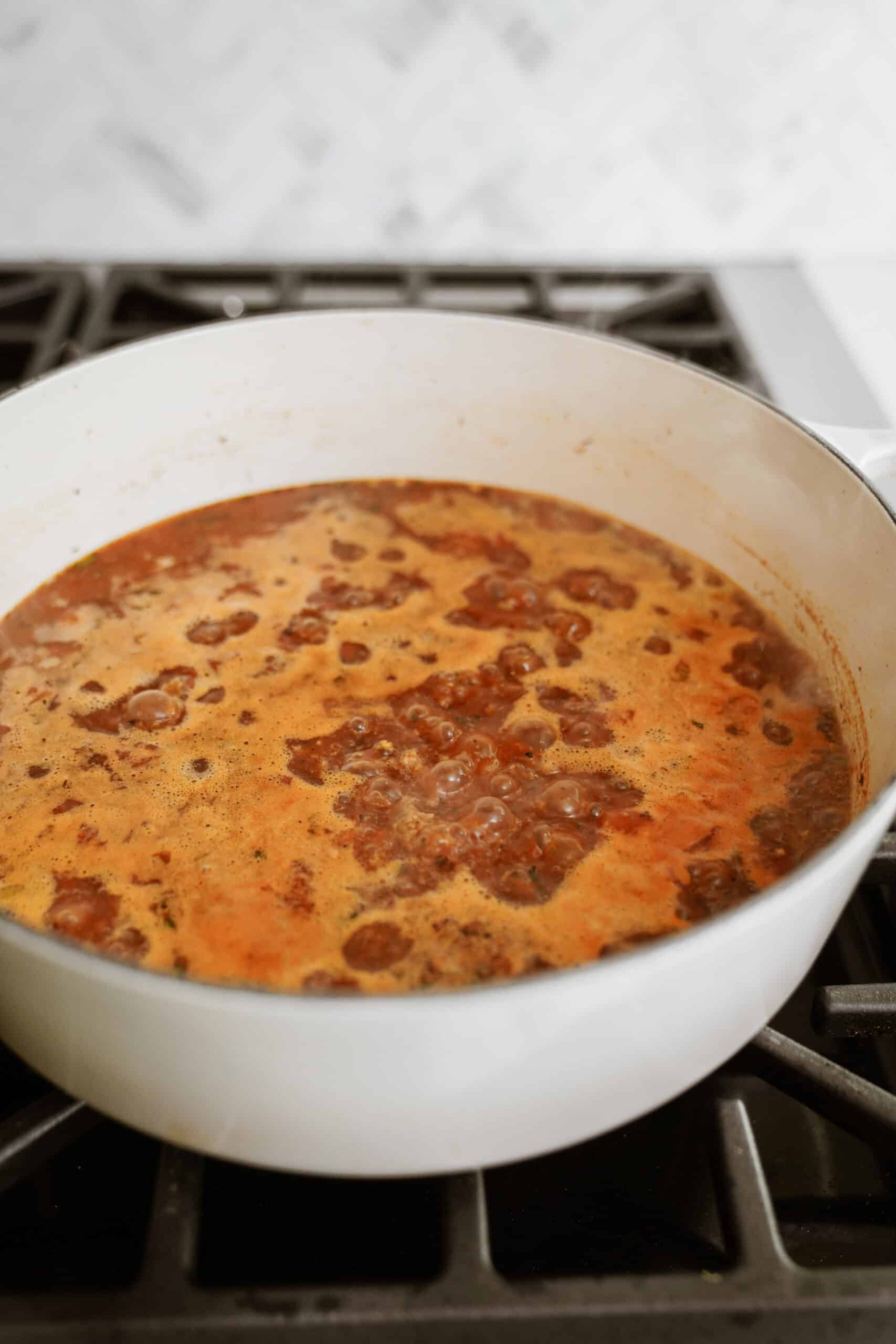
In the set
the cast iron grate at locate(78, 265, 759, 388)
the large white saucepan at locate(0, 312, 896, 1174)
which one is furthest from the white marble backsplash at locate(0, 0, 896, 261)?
the large white saucepan at locate(0, 312, 896, 1174)

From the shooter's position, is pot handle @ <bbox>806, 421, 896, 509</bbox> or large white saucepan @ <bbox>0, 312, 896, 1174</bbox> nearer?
large white saucepan @ <bbox>0, 312, 896, 1174</bbox>

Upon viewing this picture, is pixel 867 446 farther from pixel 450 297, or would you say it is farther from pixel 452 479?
pixel 450 297

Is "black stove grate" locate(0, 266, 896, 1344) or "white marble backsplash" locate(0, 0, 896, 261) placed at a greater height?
"white marble backsplash" locate(0, 0, 896, 261)

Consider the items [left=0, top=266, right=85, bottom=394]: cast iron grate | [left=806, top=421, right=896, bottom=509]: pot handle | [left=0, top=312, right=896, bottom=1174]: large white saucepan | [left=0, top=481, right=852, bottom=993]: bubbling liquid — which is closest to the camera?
[left=0, top=312, right=896, bottom=1174]: large white saucepan

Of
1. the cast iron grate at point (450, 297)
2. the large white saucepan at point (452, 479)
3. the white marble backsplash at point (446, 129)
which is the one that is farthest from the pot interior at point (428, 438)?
the white marble backsplash at point (446, 129)

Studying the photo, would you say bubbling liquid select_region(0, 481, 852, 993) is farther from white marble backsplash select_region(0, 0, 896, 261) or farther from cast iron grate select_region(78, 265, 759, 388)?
white marble backsplash select_region(0, 0, 896, 261)

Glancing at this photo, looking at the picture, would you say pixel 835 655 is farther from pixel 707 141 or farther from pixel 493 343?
pixel 707 141

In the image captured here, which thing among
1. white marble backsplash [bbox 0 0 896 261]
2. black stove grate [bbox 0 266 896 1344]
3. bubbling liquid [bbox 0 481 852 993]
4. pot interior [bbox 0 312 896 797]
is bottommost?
black stove grate [bbox 0 266 896 1344]

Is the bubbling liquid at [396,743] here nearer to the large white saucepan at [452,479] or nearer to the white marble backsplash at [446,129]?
the large white saucepan at [452,479]
